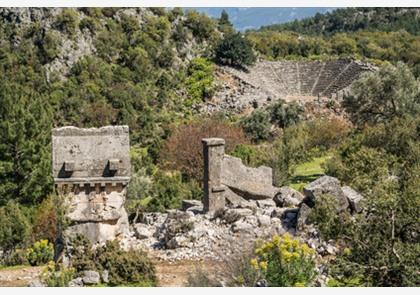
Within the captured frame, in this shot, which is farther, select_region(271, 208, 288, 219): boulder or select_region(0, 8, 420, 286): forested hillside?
select_region(271, 208, 288, 219): boulder

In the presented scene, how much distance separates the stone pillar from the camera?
16000mm

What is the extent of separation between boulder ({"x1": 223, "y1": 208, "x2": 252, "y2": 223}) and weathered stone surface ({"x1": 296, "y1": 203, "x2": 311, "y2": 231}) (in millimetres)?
1273

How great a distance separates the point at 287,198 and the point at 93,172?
16.3 feet

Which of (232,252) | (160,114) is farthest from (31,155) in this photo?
(160,114)

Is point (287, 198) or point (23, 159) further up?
point (23, 159)

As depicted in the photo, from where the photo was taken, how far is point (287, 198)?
16797mm

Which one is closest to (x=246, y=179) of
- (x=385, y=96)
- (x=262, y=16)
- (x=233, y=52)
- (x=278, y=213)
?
(x=278, y=213)

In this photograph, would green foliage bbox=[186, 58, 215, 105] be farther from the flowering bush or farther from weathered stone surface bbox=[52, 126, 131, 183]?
the flowering bush

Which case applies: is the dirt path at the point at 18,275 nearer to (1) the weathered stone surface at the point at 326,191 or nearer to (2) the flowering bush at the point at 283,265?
(2) the flowering bush at the point at 283,265

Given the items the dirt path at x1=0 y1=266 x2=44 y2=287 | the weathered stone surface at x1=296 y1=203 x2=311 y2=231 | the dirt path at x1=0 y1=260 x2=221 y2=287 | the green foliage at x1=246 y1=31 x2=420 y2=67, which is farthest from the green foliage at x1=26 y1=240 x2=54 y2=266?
the green foliage at x1=246 y1=31 x2=420 y2=67

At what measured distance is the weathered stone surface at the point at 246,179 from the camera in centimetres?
1741

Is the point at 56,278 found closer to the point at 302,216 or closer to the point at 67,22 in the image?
the point at 302,216

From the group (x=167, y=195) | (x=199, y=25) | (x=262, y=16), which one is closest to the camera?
(x=167, y=195)

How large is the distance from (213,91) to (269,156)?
75.6 feet
